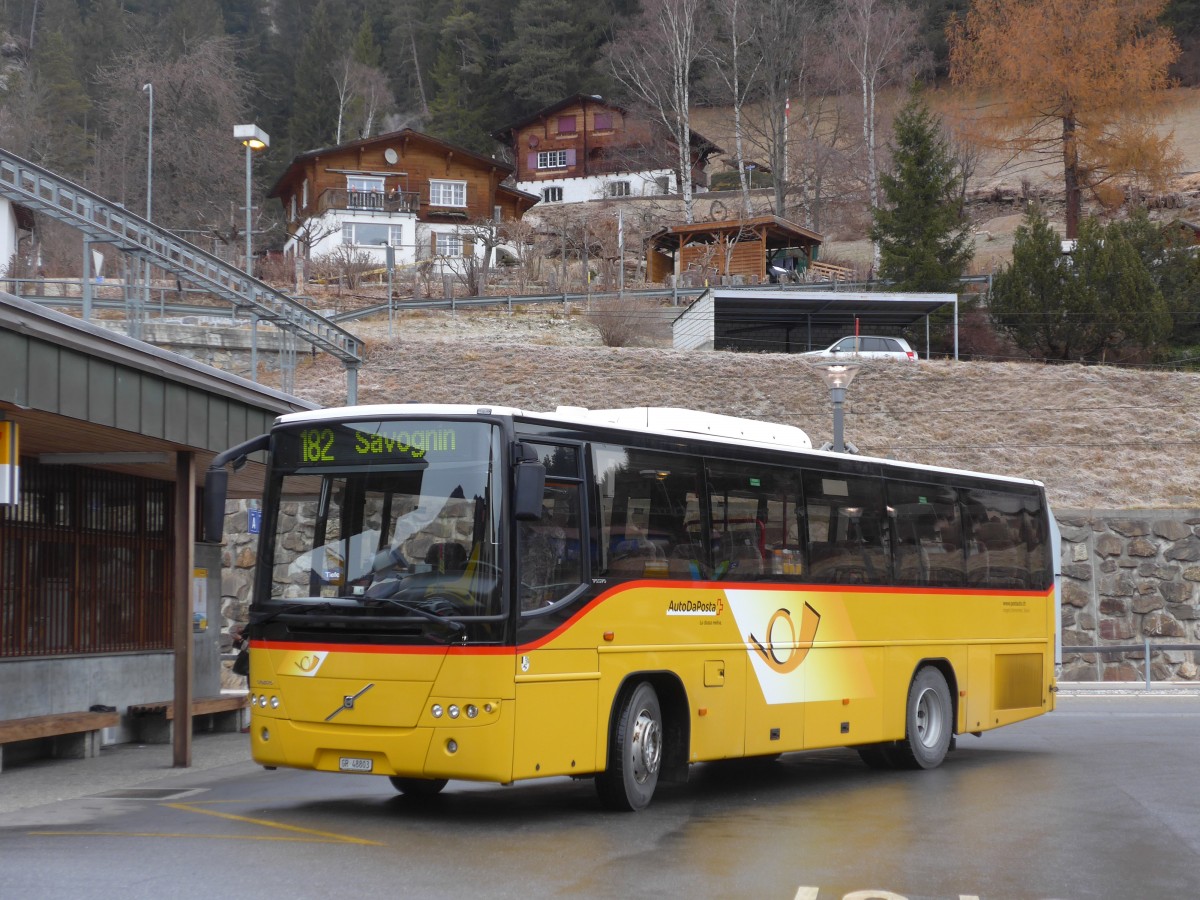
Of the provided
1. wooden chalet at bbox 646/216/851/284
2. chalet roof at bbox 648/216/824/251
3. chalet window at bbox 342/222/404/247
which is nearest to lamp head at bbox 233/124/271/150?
wooden chalet at bbox 646/216/851/284

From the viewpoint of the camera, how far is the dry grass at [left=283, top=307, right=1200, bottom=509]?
1401 inches

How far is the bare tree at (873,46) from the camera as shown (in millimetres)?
78375

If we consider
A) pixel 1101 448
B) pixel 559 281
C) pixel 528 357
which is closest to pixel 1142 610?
Result: pixel 1101 448

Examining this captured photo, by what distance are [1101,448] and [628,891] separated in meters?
31.4

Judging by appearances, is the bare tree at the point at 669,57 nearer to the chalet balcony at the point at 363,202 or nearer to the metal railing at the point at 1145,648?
the chalet balcony at the point at 363,202

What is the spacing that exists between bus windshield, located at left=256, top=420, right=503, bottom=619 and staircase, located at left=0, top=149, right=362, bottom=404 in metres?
3.90

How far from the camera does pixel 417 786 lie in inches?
473

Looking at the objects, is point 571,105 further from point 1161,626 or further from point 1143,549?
point 1161,626

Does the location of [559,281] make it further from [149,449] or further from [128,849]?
[128,849]

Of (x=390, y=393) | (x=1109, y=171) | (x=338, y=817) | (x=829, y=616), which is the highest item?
(x=1109, y=171)

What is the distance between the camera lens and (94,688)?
15922mm

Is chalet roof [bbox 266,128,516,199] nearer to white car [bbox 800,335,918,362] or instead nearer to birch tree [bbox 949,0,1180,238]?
birch tree [bbox 949,0,1180,238]

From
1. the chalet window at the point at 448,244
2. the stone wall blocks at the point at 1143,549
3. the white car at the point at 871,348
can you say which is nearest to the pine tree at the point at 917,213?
the white car at the point at 871,348

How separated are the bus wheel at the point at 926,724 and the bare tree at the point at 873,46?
63331mm
